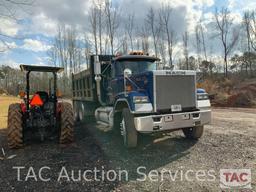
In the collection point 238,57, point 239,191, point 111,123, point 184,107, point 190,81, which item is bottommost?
point 239,191

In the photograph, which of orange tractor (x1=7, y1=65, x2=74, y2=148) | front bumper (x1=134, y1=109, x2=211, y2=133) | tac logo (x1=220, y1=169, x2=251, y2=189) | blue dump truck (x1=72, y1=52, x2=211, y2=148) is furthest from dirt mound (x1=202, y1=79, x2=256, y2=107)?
orange tractor (x1=7, y1=65, x2=74, y2=148)

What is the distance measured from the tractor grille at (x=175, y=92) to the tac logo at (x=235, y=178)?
6.65 ft

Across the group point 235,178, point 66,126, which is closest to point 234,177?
point 235,178

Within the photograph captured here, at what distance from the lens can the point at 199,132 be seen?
7234mm

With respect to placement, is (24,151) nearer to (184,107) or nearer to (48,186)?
(48,186)

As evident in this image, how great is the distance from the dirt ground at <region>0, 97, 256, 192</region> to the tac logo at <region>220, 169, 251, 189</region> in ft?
0.36

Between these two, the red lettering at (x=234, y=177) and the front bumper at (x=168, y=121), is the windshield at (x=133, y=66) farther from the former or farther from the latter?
the red lettering at (x=234, y=177)

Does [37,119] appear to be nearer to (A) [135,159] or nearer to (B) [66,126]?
(B) [66,126]

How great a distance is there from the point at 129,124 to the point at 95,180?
200 cm

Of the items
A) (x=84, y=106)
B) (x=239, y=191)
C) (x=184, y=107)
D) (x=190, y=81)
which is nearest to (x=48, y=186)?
(x=239, y=191)

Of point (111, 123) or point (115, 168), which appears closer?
point (115, 168)

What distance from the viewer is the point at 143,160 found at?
5.59 m

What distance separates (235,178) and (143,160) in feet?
6.43

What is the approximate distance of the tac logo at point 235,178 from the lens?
4.06m
